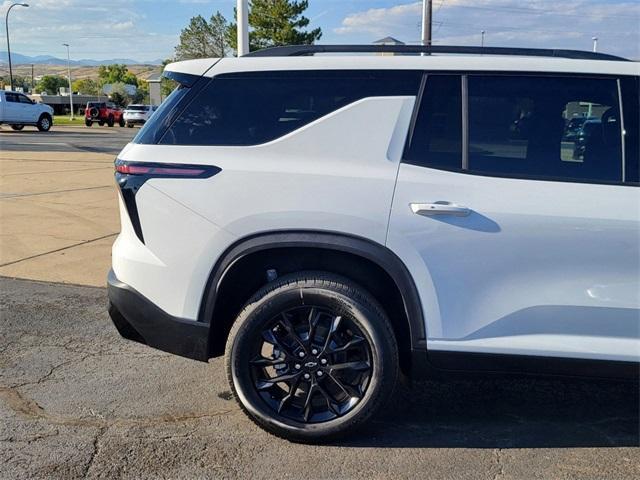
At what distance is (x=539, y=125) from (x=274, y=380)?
1.86 metres

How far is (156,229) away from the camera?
3123 millimetres

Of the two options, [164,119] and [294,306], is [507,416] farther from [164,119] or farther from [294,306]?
[164,119]

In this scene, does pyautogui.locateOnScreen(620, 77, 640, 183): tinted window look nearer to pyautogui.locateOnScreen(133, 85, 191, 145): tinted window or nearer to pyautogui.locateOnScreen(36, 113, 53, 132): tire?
pyautogui.locateOnScreen(133, 85, 191, 145): tinted window

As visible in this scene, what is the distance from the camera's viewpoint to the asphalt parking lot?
2.96 meters

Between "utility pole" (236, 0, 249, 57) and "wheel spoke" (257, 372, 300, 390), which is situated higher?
"utility pole" (236, 0, 249, 57)

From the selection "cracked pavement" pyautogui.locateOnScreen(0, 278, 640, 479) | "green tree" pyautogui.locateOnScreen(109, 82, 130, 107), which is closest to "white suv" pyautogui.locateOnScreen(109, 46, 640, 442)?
"cracked pavement" pyautogui.locateOnScreen(0, 278, 640, 479)

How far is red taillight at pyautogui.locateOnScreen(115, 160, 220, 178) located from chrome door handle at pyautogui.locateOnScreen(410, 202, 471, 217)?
1010 millimetres

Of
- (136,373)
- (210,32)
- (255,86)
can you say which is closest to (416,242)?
(255,86)

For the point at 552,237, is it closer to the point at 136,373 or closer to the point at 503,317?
the point at 503,317

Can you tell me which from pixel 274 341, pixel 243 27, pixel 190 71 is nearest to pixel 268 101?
pixel 190 71

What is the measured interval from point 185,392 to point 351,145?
1835 mm

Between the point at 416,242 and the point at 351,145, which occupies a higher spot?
the point at 351,145

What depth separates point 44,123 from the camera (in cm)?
3195

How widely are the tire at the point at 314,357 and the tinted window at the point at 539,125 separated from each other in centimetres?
94
